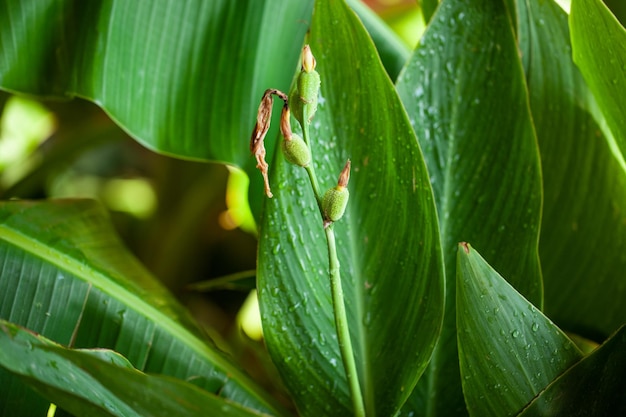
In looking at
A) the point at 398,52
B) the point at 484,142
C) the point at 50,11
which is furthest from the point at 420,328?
the point at 50,11

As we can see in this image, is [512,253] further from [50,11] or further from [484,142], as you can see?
[50,11]

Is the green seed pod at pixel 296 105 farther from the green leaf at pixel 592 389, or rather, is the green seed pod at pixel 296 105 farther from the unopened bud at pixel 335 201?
the green leaf at pixel 592 389

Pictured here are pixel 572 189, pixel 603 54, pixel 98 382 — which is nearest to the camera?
pixel 98 382

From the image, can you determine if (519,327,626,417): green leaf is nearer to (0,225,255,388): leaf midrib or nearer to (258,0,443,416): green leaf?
(258,0,443,416): green leaf

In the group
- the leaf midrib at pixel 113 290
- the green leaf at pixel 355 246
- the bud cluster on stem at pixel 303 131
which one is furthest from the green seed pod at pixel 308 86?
the leaf midrib at pixel 113 290

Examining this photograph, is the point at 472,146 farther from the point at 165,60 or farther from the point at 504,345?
the point at 165,60

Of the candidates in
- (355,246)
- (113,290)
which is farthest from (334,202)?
(113,290)
